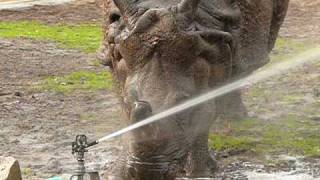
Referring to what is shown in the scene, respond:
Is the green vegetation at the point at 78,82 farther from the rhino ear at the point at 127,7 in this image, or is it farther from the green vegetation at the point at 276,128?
the rhino ear at the point at 127,7

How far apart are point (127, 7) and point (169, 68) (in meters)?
0.54

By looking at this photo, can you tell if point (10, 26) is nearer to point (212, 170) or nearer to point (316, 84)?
point (316, 84)

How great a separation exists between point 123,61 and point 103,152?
74.8 inches

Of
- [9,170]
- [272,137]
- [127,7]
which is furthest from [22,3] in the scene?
[127,7]

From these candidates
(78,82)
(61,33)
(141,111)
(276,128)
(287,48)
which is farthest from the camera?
(61,33)

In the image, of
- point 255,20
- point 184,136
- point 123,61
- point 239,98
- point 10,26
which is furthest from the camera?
point 10,26

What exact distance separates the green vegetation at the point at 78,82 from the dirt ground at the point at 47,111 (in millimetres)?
192

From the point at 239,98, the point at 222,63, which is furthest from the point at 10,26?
the point at 222,63

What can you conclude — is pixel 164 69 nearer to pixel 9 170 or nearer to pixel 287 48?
pixel 9 170

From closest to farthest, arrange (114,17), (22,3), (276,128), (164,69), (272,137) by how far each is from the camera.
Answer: (164,69) < (114,17) < (272,137) < (276,128) < (22,3)

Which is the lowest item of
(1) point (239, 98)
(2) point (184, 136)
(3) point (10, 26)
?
(3) point (10, 26)

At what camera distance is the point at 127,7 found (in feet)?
19.2

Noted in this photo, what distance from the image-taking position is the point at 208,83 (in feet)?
20.2

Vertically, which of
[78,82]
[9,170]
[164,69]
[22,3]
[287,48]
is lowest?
[22,3]
